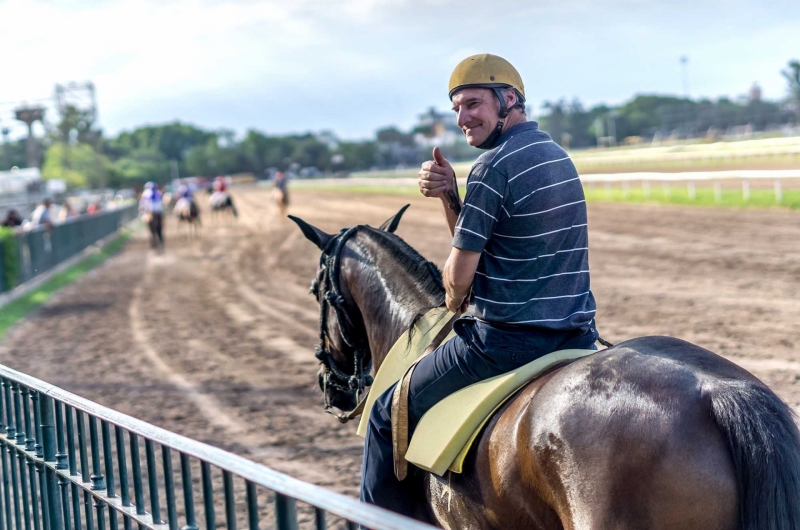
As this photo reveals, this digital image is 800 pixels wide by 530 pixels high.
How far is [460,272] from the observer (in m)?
3.09

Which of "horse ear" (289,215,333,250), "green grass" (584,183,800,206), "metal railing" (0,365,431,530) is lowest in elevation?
"metal railing" (0,365,431,530)

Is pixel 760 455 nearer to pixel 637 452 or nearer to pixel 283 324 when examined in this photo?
pixel 637 452

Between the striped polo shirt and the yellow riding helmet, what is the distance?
0.66 feet

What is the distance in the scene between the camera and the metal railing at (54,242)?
19.3m

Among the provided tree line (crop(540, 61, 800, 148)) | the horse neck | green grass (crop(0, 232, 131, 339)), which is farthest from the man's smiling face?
tree line (crop(540, 61, 800, 148))

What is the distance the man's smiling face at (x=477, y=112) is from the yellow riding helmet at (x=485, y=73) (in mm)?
29

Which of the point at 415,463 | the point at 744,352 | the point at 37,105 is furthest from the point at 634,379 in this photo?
the point at 37,105

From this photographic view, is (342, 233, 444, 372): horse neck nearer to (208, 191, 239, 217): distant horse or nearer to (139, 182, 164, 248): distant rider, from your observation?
(139, 182, 164, 248): distant rider

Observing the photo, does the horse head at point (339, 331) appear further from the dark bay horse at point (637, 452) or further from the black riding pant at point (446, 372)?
the dark bay horse at point (637, 452)

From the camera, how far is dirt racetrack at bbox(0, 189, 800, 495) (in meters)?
7.88

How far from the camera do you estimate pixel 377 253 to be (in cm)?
423

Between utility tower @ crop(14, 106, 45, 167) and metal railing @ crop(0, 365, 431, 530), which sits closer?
metal railing @ crop(0, 365, 431, 530)

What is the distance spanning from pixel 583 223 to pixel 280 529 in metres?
1.49

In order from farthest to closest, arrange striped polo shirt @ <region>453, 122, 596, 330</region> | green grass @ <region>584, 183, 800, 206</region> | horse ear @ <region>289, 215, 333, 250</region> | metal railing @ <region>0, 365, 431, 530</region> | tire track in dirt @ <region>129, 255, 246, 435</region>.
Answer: green grass @ <region>584, 183, 800, 206</region>, tire track in dirt @ <region>129, 255, 246, 435</region>, horse ear @ <region>289, 215, 333, 250</region>, striped polo shirt @ <region>453, 122, 596, 330</region>, metal railing @ <region>0, 365, 431, 530</region>
